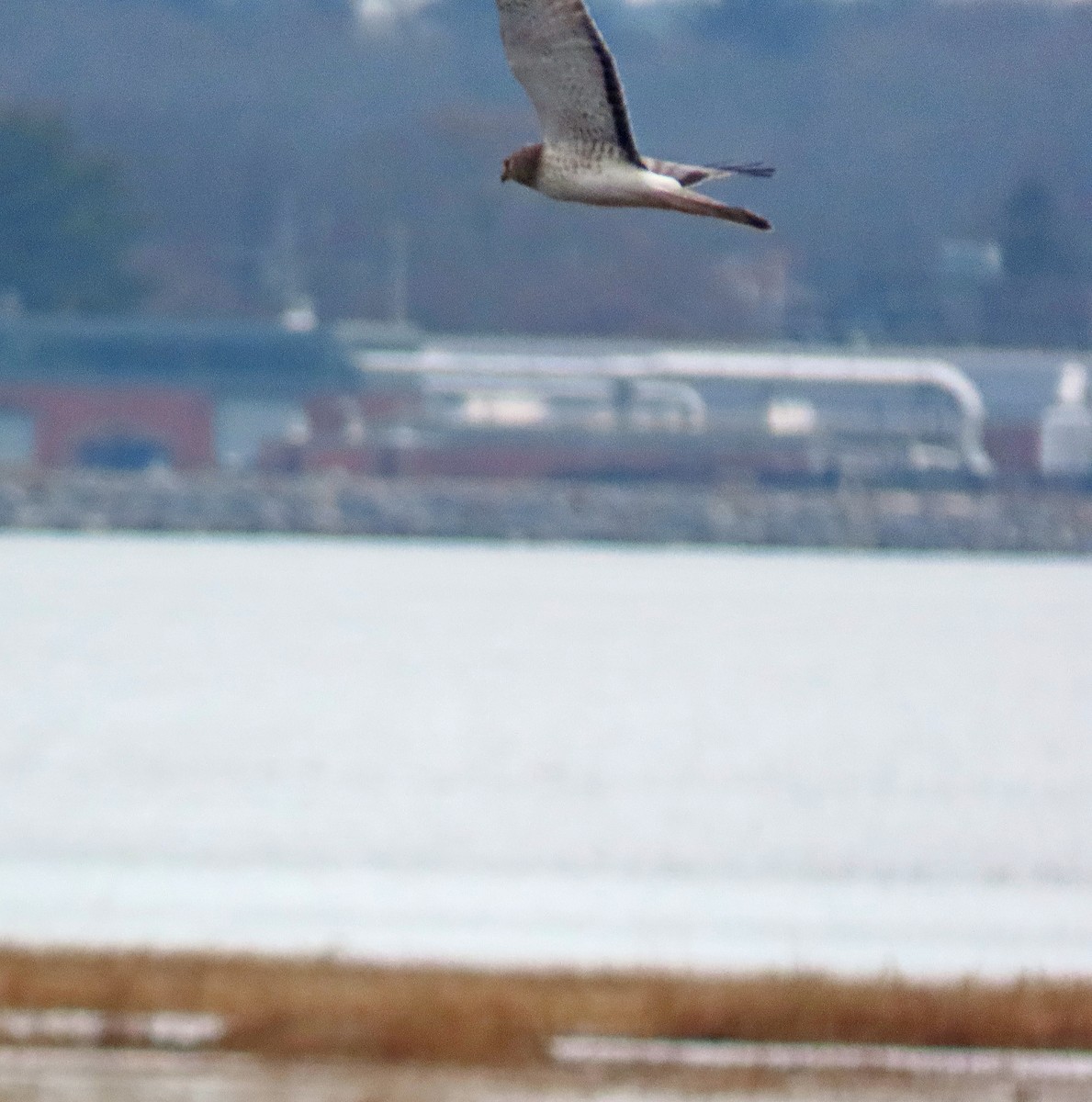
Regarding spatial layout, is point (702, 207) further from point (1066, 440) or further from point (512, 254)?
point (512, 254)

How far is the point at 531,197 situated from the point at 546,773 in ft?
184

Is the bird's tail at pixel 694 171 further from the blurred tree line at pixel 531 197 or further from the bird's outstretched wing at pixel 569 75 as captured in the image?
the blurred tree line at pixel 531 197

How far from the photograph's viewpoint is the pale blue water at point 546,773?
18828 millimetres

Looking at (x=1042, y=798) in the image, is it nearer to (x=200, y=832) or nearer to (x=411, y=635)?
(x=200, y=832)

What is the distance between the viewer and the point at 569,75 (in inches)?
162

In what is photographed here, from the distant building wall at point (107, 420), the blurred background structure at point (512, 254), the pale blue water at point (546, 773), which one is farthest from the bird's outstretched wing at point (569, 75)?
the distant building wall at point (107, 420)

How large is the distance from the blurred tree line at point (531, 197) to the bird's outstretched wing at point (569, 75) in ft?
311

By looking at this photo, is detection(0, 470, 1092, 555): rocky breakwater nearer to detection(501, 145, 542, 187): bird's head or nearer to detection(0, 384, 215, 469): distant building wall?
detection(0, 384, 215, 469): distant building wall

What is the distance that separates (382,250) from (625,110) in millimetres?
125980

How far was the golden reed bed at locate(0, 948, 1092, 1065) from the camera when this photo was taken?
8.85 m

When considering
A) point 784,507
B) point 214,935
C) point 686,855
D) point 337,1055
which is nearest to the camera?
point 337,1055

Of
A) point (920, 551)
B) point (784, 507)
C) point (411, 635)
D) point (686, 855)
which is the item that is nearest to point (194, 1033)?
point (686, 855)

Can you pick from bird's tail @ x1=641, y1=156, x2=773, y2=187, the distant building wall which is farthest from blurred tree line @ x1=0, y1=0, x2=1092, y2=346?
bird's tail @ x1=641, y1=156, x2=773, y2=187

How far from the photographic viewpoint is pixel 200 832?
27312 mm
